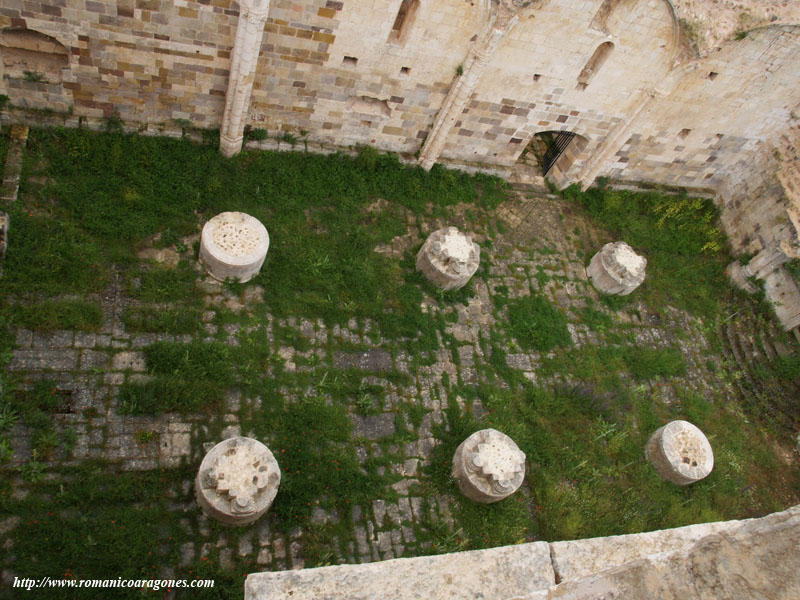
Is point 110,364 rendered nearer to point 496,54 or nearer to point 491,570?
point 491,570

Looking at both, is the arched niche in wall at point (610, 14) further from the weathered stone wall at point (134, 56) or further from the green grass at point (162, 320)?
the green grass at point (162, 320)

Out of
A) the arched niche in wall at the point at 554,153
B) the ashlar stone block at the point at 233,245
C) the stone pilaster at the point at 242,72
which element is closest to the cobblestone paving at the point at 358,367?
the ashlar stone block at the point at 233,245

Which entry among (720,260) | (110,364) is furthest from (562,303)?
(110,364)

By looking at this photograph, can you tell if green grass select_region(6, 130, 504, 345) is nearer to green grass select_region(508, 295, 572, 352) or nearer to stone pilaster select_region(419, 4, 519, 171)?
stone pilaster select_region(419, 4, 519, 171)

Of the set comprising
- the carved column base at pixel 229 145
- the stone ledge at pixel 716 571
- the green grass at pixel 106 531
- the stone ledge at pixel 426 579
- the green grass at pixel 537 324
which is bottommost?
the stone ledge at pixel 716 571

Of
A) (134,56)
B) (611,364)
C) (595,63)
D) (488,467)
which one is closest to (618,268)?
(611,364)

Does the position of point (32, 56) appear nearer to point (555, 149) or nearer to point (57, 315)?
point (57, 315)

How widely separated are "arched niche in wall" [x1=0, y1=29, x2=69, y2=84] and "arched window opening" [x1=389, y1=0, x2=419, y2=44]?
491cm

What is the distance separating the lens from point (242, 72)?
962cm

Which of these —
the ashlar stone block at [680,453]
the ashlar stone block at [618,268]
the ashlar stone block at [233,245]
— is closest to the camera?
the ashlar stone block at [233,245]

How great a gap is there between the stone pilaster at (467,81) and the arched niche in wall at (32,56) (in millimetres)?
5974

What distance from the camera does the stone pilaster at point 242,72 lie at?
8.92 meters

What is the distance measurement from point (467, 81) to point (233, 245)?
474cm

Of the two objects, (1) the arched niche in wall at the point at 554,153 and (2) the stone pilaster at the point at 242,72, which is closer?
(2) the stone pilaster at the point at 242,72
